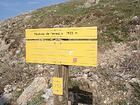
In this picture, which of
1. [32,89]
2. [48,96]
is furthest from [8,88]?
[48,96]

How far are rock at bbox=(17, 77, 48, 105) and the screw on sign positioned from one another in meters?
2.46

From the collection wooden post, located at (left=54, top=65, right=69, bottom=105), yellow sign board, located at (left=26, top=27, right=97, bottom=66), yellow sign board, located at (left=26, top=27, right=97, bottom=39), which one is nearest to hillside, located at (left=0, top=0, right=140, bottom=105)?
wooden post, located at (left=54, top=65, right=69, bottom=105)

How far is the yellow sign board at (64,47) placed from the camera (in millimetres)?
8992

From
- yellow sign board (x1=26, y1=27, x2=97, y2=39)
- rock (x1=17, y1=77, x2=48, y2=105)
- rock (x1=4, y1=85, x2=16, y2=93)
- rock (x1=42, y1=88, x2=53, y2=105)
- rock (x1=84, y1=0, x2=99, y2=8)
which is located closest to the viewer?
yellow sign board (x1=26, y1=27, x2=97, y2=39)

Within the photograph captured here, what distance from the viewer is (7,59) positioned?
59.7ft

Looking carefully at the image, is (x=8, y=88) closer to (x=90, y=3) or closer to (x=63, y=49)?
(x=63, y=49)

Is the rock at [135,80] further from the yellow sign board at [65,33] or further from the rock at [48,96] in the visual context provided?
the yellow sign board at [65,33]

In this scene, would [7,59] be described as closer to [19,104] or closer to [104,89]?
[19,104]

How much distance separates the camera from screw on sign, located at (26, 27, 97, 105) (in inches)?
355

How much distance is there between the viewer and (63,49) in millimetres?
9492

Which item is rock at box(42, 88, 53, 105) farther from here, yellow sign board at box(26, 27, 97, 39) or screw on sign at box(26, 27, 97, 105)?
yellow sign board at box(26, 27, 97, 39)

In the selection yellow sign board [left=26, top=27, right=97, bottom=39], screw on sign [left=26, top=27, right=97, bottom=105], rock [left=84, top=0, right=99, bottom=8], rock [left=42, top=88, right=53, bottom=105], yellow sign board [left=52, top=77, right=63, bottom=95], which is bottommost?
rock [left=42, top=88, right=53, bottom=105]

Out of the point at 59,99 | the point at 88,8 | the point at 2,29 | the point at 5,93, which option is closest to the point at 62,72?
the point at 59,99

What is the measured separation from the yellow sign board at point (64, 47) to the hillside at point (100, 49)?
2521 millimetres
